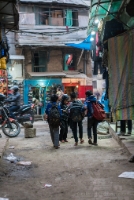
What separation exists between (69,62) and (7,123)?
46.0 feet

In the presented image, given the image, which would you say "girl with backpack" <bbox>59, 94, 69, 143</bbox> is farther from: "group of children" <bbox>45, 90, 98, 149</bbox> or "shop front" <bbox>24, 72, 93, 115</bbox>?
"shop front" <bbox>24, 72, 93, 115</bbox>

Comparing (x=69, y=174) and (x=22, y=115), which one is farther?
(x=22, y=115)

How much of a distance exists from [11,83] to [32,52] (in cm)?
332

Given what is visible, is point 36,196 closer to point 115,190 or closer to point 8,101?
point 115,190

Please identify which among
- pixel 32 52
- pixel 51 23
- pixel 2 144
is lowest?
pixel 2 144

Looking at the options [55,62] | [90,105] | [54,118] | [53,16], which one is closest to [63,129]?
[54,118]

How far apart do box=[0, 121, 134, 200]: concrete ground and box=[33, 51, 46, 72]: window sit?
1578 cm

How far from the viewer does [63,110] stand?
991cm

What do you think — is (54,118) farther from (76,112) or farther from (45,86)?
(45,86)

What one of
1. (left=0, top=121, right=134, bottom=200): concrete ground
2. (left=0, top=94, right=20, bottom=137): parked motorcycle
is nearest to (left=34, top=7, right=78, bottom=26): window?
(left=0, top=94, right=20, bottom=137): parked motorcycle

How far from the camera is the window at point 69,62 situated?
24.4 meters

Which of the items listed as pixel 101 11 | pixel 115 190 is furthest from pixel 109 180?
pixel 101 11

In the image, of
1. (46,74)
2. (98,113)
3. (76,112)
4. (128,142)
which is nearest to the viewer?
(128,142)

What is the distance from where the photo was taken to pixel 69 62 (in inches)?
960
